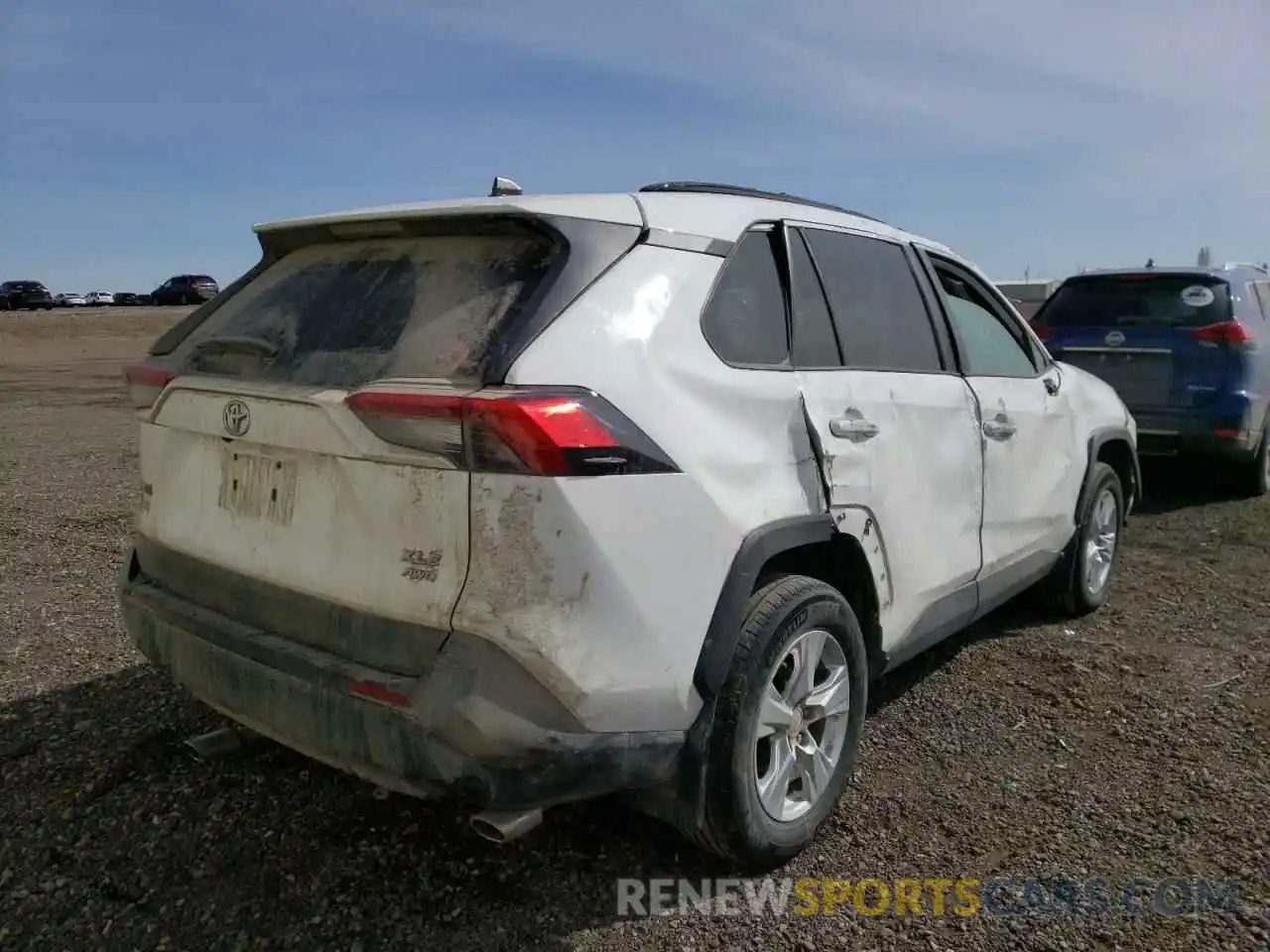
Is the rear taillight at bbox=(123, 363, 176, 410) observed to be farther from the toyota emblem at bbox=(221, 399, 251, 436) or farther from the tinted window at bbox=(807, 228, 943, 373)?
the tinted window at bbox=(807, 228, 943, 373)

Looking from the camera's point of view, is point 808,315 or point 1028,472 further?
point 1028,472

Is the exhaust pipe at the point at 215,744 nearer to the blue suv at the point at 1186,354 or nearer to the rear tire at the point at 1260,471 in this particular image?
the blue suv at the point at 1186,354

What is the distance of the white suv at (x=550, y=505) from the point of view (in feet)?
7.02

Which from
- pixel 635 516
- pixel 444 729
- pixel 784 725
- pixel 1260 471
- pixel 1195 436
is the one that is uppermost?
pixel 635 516

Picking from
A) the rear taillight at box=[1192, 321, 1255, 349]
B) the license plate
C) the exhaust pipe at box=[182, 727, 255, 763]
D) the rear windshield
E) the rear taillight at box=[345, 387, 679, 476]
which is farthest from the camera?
the rear windshield

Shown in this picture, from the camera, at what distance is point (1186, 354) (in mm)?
7137

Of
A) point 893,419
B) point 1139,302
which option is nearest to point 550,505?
point 893,419

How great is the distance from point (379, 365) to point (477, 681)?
0.78 metres

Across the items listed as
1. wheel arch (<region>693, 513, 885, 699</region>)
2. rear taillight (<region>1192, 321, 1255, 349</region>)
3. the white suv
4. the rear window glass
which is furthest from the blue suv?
the rear window glass

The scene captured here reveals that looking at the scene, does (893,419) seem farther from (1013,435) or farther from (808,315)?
(1013,435)

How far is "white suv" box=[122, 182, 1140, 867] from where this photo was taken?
7.02 ft

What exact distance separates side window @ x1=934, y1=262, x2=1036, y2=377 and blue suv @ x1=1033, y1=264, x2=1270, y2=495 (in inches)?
135

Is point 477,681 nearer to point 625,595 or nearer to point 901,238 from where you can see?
point 625,595

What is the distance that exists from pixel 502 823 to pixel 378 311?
4.17ft
